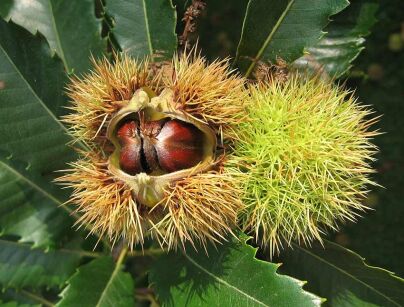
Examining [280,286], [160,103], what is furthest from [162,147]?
[280,286]

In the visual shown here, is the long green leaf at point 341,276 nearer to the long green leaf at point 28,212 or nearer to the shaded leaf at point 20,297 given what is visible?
the long green leaf at point 28,212

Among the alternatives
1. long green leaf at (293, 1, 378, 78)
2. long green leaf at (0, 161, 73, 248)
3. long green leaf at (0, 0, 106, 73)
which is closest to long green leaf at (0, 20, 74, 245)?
long green leaf at (0, 161, 73, 248)

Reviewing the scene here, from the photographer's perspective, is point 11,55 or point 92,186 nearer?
point 92,186

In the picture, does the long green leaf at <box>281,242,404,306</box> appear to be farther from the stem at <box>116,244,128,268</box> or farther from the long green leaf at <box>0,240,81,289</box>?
the long green leaf at <box>0,240,81,289</box>

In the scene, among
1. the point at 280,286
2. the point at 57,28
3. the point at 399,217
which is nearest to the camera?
the point at 280,286

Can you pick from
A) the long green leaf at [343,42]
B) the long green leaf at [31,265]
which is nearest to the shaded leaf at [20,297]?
the long green leaf at [31,265]

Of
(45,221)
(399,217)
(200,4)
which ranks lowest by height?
(399,217)

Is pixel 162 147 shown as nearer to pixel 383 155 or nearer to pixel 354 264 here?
pixel 354 264

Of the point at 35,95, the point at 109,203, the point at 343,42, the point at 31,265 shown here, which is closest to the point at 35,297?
the point at 31,265
